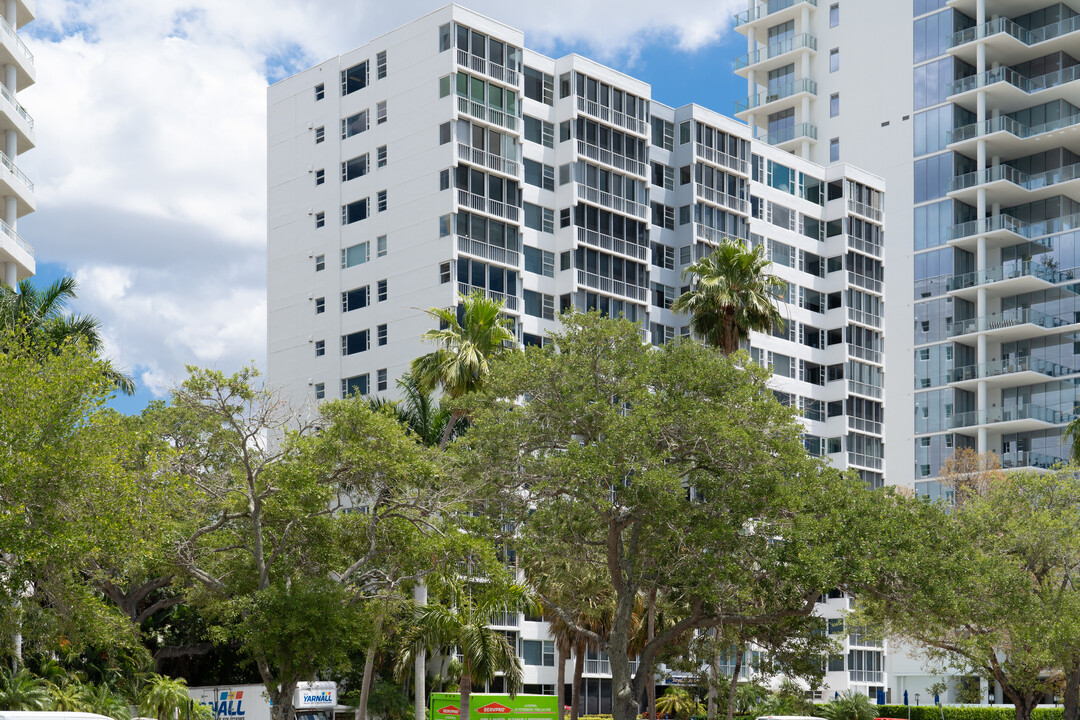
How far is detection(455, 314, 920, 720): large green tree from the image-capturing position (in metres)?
38.3

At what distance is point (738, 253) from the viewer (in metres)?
54.2

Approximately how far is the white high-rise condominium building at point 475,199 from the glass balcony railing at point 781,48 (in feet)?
81.6

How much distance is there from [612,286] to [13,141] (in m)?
34.4

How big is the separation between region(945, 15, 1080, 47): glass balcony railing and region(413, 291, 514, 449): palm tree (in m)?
63.9

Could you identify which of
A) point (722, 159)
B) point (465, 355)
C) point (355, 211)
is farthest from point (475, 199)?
point (465, 355)

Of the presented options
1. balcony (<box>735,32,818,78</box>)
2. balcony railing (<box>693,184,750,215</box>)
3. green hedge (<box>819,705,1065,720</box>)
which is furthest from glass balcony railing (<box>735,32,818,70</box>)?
green hedge (<box>819,705,1065,720</box>)

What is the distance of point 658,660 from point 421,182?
32.4 metres

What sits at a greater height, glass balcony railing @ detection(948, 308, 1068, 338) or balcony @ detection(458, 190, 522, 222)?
balcony @ detection(458, 190, 522, 222)

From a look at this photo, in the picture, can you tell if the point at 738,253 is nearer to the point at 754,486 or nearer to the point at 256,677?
the point at 754,486

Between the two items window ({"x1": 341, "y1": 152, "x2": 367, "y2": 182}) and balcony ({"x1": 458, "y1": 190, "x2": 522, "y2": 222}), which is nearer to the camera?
balcony ({"x1": 458, "y1": 190, "x2": 522, "y2": 222})

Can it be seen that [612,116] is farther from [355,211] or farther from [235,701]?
[235,701]

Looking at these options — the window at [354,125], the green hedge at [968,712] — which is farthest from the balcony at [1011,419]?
the window at [354,125]

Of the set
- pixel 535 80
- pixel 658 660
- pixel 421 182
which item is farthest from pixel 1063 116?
pixel 658 660

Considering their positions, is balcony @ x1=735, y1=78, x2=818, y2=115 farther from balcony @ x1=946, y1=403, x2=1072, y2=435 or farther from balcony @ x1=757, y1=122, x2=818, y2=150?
balcony @ x1=946, y1=403, x2=1072, y2=435
